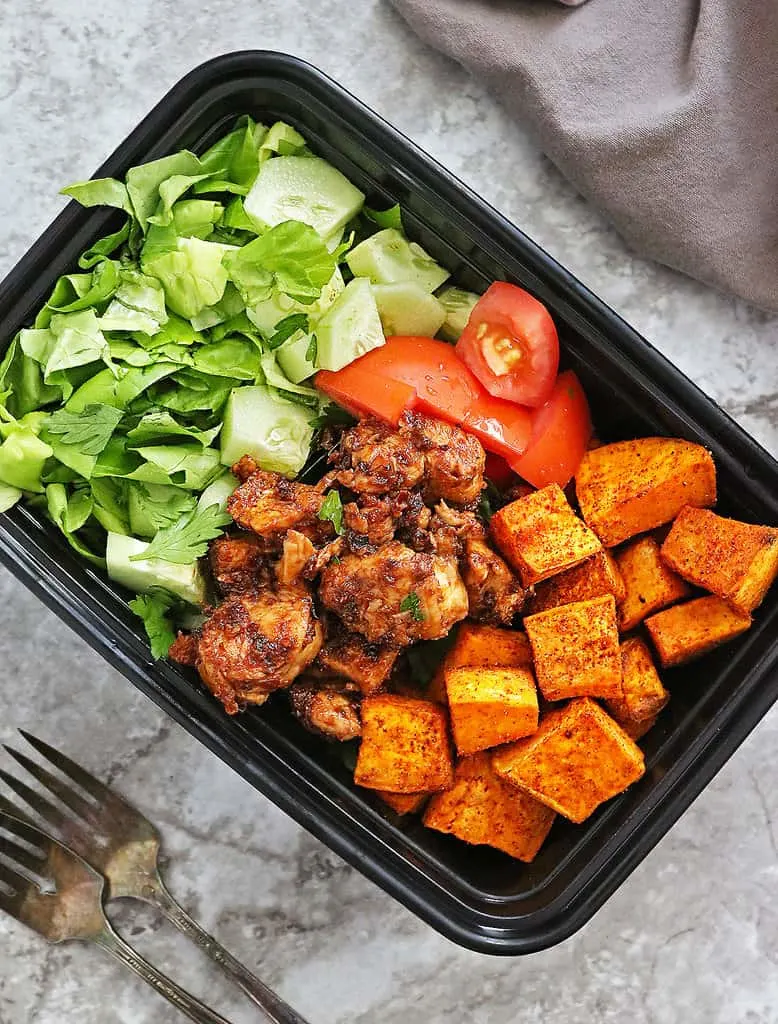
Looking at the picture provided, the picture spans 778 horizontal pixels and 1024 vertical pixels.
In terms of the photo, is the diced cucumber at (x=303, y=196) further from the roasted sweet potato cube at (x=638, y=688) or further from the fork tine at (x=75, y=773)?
the fork tine at (x=75, y=773)

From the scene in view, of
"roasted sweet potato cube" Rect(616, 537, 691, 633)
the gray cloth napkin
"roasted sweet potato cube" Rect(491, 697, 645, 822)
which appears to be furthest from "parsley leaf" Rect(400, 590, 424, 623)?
the gray cloth napkin

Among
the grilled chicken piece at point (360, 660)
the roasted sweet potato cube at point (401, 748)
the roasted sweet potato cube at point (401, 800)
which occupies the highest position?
the grilled chicken piece at point (360, 660)

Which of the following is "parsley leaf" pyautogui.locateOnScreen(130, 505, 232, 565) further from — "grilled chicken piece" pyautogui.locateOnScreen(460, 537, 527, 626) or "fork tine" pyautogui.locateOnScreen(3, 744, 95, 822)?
"fork tine" pyautogui.locateOnScreen(3, 744, 95, 822)

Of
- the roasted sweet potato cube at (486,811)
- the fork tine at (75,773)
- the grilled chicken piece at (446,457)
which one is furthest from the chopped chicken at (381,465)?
the fork tine at (75,773)

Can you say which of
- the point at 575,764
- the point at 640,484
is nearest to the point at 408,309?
the point at 640,484

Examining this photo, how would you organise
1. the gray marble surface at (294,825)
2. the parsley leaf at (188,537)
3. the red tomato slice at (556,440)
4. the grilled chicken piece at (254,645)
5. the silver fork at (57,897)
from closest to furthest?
the grilled chicken piece at (254,645)
the parsley leaf at (188,537)
the red tomato slice at (556,440)
the silver fork at (57,897)
the gray marble surface at (294,825)

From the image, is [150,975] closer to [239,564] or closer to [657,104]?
[239,564]
